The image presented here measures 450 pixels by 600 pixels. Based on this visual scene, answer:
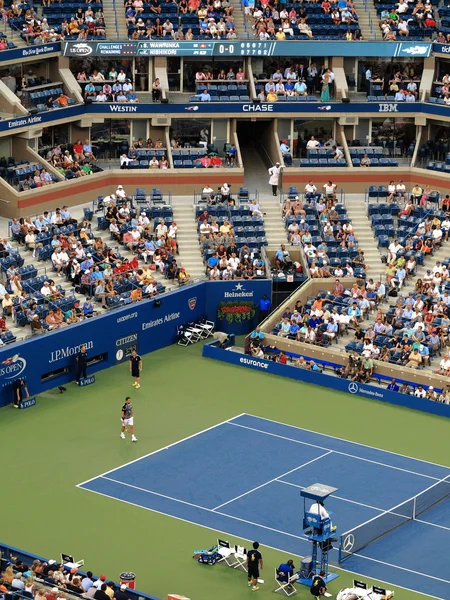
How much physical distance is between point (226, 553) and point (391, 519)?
5.45 metres

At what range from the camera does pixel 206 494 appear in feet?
155

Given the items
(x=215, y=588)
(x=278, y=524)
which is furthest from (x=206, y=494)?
(x=215, y=588)

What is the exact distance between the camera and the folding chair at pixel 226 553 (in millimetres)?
42562

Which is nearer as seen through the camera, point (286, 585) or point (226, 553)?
point (286, 585)

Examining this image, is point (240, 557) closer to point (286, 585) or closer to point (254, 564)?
point (254, 564)

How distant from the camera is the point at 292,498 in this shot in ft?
154

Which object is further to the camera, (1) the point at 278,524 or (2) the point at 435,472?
(2) the point at 435,472

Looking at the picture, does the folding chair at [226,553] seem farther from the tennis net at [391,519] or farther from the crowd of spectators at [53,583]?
the crowd of spectators at [53,583]

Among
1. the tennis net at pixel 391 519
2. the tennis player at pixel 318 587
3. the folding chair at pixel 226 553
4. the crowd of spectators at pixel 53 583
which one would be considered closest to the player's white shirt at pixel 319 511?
the tennis player at pixel 318 587

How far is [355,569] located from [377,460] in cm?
780

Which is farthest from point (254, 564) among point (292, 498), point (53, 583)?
point (292, 498)

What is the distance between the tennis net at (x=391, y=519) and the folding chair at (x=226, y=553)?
9.89ft

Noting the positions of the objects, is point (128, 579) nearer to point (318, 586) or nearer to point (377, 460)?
point (318, 586)

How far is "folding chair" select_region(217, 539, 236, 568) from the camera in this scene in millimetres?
42562
